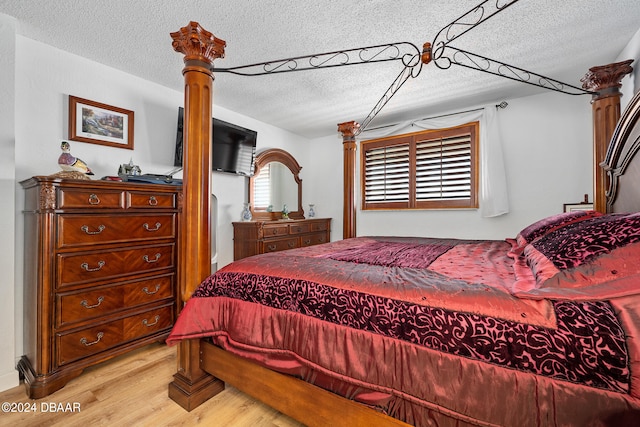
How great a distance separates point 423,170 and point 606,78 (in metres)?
2.11

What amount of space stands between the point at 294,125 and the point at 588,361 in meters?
4.20

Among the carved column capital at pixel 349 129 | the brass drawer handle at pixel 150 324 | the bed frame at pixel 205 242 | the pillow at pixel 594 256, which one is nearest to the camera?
the pillow at pixel 594 256

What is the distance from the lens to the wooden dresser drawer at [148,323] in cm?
210

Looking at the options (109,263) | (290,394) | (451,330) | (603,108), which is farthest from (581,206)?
(109,263)

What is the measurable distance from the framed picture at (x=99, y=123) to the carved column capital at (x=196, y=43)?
150cm

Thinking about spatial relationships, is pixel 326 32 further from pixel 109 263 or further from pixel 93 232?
pixel 109 263

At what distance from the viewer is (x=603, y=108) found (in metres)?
2.09

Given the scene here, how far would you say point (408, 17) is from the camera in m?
1.92

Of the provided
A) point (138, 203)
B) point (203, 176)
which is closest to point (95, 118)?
point (138, 203)

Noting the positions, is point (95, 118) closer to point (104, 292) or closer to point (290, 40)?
point (104, 292)

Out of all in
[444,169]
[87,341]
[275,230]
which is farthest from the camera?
[444,169]

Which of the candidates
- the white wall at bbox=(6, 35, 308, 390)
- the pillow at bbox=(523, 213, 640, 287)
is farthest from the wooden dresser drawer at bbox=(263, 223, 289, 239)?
the pillow at bbox=(523, 213, 640, 287)

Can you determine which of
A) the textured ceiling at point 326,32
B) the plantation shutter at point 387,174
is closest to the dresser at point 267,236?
the plantation shutter at point 387,174

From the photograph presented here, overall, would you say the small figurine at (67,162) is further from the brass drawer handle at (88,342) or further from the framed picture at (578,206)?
the framed picture at (578,206)
